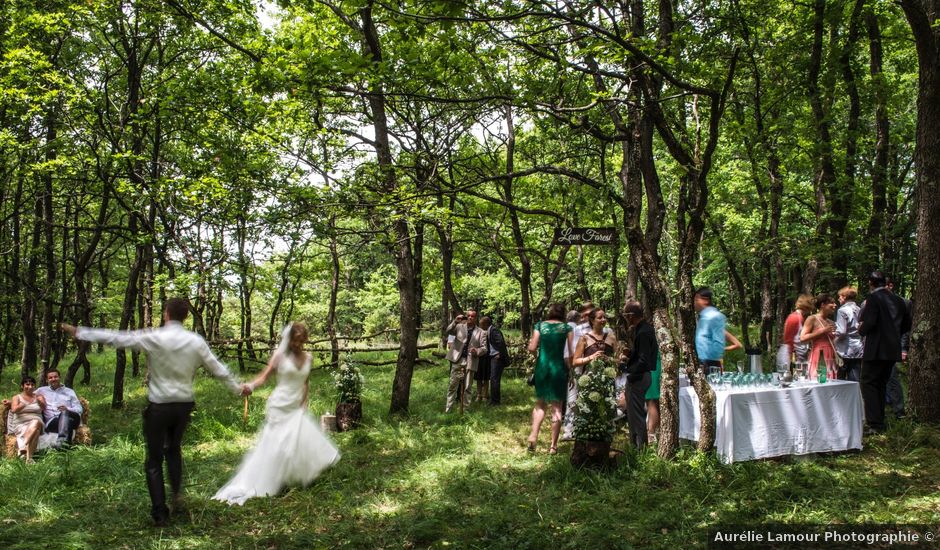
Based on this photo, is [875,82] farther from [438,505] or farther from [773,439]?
[438,505]

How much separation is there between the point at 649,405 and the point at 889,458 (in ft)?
8.81

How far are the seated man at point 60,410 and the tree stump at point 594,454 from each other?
313 inches

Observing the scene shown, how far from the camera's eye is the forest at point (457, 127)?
21.6ft

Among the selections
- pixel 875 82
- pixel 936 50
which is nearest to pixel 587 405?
pixel 936 50

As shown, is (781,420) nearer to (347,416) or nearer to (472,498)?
(472,498)

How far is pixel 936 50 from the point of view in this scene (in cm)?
772

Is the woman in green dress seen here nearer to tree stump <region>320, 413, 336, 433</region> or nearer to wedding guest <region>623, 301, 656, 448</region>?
wedding guest <region>623, 301, 656, 448</region>

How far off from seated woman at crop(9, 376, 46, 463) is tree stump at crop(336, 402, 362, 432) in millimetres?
4344

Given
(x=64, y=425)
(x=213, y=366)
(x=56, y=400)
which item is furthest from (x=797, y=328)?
(x=56, y=400)

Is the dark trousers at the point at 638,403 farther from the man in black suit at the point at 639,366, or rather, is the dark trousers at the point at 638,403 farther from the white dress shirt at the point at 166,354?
the white dress shirt at the point at 166,354

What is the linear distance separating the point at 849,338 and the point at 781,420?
2.96 metres

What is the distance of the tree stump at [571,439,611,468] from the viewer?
6.34 metres

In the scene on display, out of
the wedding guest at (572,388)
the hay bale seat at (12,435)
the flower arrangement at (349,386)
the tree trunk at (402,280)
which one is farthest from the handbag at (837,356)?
the hay bale seat at (12,435)

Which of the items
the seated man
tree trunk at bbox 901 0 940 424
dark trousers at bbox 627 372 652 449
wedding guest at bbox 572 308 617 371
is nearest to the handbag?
tree trunk at bbox 901 0 940 424
